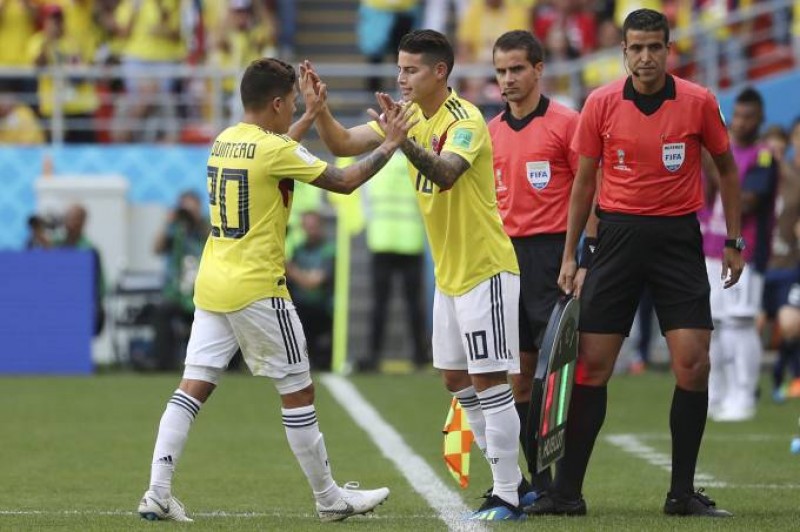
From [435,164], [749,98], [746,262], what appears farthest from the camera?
[746,262]

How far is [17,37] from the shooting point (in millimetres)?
22094

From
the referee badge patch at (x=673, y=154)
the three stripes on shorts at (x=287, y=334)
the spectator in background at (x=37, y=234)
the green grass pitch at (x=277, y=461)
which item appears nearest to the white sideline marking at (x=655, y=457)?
the green grass pitch at (x=277, y=461)

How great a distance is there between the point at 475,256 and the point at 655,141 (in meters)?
1.01

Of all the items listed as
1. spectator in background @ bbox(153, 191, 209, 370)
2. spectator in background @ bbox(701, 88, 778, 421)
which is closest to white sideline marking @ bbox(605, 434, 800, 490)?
spectator in background @ bbox(701, 88, 778, 421)

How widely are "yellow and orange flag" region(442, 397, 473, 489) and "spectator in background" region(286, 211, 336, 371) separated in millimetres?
9801

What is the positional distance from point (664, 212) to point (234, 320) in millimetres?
2077

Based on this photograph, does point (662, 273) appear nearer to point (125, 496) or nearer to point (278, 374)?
point (278, 374)

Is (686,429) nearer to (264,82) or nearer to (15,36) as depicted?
(264,82)

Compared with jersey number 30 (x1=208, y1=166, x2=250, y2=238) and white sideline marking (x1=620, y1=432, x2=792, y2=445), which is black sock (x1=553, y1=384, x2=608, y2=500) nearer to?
jersey number 30 (x1=208, y1=166, x2=250, y2=238)

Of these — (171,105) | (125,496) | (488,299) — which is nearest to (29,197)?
(171,105)

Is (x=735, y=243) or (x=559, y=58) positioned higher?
(x=559, y=58)

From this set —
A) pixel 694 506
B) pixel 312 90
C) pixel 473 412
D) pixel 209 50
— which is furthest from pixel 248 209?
pixel 209 50

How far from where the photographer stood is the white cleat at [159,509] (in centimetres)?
805

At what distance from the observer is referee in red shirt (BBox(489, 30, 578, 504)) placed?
9.20m
